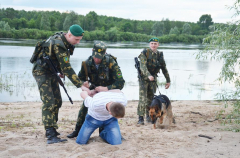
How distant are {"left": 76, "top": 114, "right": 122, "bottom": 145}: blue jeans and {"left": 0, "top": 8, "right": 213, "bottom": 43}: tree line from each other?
46.3m

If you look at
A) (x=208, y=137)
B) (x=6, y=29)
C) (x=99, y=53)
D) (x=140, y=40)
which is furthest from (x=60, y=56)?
(x=140, y=40)

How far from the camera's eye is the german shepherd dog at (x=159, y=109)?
250 inches

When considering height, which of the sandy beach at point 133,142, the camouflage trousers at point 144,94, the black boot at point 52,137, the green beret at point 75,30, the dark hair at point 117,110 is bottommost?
the sandy beach at point 133,142

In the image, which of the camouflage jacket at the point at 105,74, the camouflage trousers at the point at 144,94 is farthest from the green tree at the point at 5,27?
the camouflage jacket at the point at 105,74

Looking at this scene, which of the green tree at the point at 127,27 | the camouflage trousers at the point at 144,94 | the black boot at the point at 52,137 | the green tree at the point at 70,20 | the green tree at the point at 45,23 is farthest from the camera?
the green tree at the point at 127,27

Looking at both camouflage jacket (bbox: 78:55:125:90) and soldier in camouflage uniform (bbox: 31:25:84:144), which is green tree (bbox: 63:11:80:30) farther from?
soldier in camouflage uniform (bbox: 31:25:84:144)

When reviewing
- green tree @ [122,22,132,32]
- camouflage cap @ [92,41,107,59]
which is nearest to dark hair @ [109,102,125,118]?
camouflage cap @ [92,41,107,59]

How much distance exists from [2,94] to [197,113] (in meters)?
7.92

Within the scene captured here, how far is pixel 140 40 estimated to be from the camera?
66.0m

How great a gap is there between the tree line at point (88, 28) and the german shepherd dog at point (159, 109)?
4482cm

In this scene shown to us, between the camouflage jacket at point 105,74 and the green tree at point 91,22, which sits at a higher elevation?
the green tree at point 91,22

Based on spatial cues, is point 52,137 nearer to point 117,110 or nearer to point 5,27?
point 117,110

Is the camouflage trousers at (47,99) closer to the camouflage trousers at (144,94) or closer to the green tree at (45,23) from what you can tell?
the camouflage trousers at (144,94)

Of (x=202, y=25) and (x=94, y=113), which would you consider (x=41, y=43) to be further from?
(x=202, y=25)
